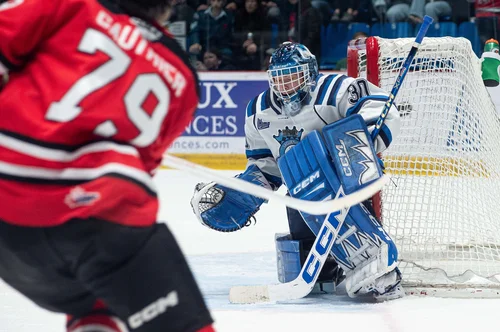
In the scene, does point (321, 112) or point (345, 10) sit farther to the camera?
point (345, 10)

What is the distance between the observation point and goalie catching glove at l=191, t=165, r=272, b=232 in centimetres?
321

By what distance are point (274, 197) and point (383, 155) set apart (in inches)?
86.0

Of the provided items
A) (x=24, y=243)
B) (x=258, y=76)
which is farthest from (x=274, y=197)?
(x=258, y=76)

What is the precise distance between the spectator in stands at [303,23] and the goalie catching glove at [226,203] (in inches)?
164

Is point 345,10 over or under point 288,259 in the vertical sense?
over

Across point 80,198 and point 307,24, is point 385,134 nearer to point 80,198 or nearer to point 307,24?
point 80,198

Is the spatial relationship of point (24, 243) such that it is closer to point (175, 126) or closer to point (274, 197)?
point (175, 126)

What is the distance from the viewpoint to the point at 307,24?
728 cm

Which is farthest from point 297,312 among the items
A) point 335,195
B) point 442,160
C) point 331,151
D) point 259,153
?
point 442,160

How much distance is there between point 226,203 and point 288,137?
1.19 ft

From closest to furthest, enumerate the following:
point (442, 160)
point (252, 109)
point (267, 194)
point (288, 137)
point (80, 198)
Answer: point (80, 198) < point (267, 194) < point (288, 137) < point (252, 109) < point (442, 160)

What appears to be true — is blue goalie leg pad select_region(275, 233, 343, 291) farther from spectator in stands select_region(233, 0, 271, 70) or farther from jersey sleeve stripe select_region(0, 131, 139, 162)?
spectator in stands select_region(233, 0, 271, 70)

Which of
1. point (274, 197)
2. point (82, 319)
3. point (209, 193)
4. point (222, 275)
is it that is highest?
point (274, 197)

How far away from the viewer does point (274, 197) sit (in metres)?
1.54
